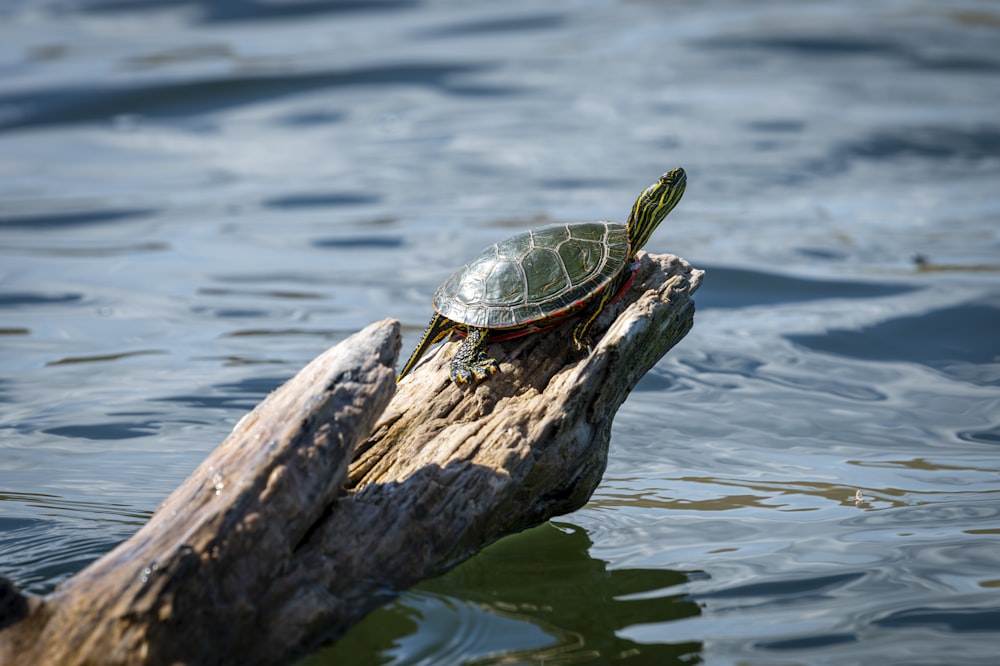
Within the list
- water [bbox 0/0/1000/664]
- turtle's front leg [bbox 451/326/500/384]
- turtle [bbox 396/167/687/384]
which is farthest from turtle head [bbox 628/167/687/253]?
water [bbox 0/0/1000/664]

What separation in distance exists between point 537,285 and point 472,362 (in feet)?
1.17

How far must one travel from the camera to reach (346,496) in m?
3.39

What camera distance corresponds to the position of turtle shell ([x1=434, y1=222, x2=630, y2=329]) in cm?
387

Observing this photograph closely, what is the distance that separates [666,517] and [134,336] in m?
4.04

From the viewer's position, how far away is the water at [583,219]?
391 centimetres

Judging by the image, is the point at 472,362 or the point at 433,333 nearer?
the point at 472,362

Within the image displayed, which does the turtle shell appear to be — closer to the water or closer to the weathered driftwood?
the weathered driftwood

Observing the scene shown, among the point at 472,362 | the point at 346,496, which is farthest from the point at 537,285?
the point at 346,496

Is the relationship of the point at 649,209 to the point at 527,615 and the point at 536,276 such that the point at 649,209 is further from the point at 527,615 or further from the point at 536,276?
the point at 527,615

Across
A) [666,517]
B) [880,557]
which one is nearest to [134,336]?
[666,517]

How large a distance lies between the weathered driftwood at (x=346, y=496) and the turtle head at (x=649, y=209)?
18 centimetres

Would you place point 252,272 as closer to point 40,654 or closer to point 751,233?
point 751,233

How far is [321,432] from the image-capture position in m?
3.18

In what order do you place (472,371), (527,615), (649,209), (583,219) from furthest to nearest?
(583,219) < (649,209) < (472,371) < (527,615)
